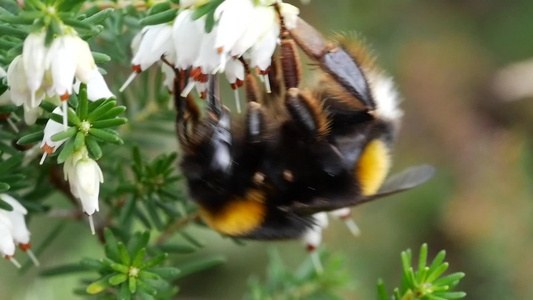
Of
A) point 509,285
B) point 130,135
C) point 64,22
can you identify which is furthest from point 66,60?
point 509,285

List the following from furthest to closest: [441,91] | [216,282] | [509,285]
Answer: [441,91] < [216,282] < [509,285]

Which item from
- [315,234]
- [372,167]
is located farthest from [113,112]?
[315,234]

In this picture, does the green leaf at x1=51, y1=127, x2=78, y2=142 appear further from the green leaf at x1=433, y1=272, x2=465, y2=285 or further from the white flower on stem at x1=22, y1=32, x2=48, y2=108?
the green leaf at x1=433, y1=272, x2=465, y2=285

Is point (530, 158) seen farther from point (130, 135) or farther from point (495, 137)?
point (130, 135)

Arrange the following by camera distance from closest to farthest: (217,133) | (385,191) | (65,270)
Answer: (217,133), (385,191), (65,270)

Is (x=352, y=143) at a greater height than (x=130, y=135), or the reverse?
(x=352, y=143)

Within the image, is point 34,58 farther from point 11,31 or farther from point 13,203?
point 13,203

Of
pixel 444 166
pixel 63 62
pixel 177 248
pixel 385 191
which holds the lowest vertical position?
pixel 444 166
